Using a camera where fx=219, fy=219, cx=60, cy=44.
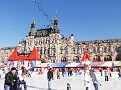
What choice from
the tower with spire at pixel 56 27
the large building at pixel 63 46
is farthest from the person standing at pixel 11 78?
the tower with spire at pixel 56 27

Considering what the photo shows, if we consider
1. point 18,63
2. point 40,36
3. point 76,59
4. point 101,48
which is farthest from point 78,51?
point 18,63

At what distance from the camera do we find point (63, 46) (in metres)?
73.8

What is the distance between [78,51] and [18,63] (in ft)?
75.1

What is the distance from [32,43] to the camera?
7912 centimetres

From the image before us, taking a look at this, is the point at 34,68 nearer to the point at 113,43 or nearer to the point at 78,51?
the point at 78,51

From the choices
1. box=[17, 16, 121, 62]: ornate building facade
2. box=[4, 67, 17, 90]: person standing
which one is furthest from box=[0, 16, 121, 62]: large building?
box=[4, 67, 17, 90]: person standing

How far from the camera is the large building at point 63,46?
67062 millimetres

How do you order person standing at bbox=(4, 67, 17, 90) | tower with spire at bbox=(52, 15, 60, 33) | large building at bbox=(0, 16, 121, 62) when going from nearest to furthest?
person standing at bbox=(4, 67, 17, 90) < large building at bbox=(0, 16, 121, 62) < tower with spire at bbox=(52, 15, 60, 33)

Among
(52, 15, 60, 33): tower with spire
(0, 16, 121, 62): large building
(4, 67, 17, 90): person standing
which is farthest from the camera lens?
(52, 15, 60, 33): tower with spire

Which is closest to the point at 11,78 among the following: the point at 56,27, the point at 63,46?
the point at 63,46

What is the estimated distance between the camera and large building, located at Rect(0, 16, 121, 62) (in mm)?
67062

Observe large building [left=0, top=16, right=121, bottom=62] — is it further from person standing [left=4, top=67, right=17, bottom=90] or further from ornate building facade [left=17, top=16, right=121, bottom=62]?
person standing [left=4, top=67, right=17, bottom=90]

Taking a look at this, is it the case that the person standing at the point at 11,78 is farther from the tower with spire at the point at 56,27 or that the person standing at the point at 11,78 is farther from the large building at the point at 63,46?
the tower with spire at the point at 56,27

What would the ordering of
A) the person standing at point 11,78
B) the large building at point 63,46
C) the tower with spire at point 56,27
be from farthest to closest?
the tower with spire at point 56,27
the large building at point 63,46
the person standing at point 11,78
